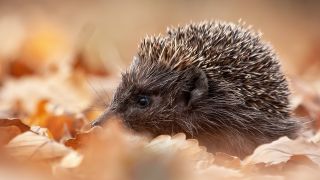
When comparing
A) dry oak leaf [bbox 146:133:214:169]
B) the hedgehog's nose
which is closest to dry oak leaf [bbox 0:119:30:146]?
the hedgehog's nose

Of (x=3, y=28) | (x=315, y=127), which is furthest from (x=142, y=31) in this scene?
(x=315, y=127)

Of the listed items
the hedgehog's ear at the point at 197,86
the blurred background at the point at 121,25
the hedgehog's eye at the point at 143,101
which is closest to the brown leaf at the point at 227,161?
the hedgehog's ear at the point at 197,86

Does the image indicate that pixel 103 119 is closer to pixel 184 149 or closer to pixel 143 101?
pixel 143 101

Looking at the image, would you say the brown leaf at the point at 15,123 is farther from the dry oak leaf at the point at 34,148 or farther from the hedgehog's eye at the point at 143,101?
the hedgehog's eye at the point at 143,101

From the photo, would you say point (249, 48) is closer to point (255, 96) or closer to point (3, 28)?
point (255, 96)

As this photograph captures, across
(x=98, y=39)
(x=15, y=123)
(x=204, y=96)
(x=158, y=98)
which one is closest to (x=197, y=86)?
(x=204, y=96)

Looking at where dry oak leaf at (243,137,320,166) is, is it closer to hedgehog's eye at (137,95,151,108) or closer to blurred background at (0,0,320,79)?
hedgehog's eye at (137,95,151,108)
